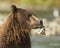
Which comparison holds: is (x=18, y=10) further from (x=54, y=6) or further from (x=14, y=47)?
(x=54, y=6)

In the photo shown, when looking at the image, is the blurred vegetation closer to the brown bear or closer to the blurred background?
the blurred background

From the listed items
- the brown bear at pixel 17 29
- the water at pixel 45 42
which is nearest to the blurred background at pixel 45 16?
the water at pixel 45 42

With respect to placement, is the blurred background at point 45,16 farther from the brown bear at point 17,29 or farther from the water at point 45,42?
the brown bear at point 17,29

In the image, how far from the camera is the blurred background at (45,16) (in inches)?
733

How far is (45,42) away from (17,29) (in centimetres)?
952

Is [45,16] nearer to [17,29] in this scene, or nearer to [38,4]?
[38,4]

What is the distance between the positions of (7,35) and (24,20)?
0.58 metres

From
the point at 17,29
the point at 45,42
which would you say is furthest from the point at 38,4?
the point at 17,29

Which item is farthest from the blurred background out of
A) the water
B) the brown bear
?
the brown bear

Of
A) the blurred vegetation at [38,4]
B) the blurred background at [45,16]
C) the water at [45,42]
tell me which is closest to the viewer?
the water at [45,42]

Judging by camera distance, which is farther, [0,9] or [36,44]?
[0,9]

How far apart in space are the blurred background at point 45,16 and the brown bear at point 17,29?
405 cm

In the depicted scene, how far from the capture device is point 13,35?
961 centimetres

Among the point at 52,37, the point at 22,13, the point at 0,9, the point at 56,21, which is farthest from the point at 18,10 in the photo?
the point at 0,9
